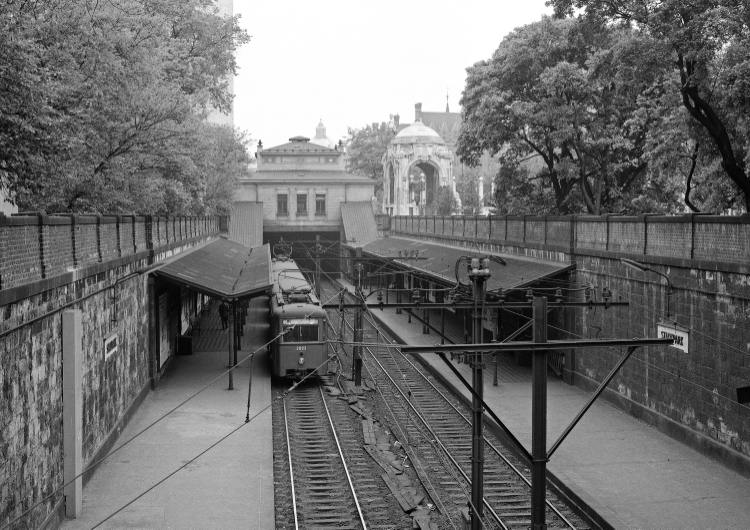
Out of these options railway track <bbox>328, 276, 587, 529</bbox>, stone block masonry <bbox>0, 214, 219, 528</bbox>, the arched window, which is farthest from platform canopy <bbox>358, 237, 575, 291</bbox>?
the arched window

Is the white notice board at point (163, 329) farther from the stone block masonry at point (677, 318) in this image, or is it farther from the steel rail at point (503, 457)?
the stone block masonry at point (677, 318)

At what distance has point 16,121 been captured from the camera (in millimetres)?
14547

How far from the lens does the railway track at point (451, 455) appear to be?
13.4 metres

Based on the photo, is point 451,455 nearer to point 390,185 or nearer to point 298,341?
point 298,341

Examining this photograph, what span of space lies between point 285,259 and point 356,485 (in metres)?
25.6

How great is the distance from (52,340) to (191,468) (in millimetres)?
4709

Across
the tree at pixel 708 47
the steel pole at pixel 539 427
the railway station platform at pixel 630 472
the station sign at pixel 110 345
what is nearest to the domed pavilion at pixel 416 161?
the tree at pixel 708 47

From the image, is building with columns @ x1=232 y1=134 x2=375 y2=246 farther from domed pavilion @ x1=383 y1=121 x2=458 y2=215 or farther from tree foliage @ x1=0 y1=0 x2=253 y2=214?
tree foliage @ x1=0 y1=0 x2=253 y2=214

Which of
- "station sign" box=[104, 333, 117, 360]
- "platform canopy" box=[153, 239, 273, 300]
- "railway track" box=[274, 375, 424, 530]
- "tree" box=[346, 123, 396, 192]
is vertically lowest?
"railway track" box=[274, 375, 424, 530]

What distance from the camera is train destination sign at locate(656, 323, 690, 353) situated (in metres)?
15.4

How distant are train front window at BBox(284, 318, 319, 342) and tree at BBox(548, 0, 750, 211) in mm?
11308

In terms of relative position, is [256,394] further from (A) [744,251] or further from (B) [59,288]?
(A) [744,251]

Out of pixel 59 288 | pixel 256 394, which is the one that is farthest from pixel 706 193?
pixel 59 288

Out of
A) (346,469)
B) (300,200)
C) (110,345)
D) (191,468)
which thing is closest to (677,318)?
(346,469)
